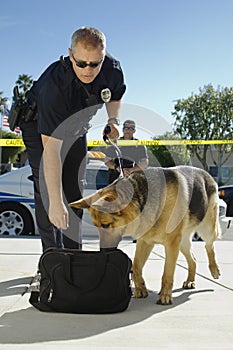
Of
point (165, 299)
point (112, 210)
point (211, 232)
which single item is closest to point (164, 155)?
point (211, 232)

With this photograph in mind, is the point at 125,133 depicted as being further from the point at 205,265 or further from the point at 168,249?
the point at 168,249

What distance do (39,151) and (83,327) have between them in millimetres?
1746

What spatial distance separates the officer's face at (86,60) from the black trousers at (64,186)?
0.82m

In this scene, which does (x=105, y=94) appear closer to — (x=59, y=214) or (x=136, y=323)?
(x=59, y=214)

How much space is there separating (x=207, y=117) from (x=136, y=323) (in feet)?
131

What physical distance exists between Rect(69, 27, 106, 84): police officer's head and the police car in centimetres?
632

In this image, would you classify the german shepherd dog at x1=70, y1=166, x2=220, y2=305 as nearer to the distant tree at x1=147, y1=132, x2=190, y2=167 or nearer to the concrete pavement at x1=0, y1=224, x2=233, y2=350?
the concrete pavement at x1=0, y1=224, x2=233, y2=350

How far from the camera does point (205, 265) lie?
622 centimetres

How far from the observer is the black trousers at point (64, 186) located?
4.48 m

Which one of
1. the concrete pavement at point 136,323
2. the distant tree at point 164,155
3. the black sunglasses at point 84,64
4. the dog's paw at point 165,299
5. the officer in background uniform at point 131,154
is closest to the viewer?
the concrete pavement at point 136,323

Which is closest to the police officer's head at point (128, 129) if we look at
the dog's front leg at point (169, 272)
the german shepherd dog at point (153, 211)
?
the german shepherd dog at point (153, 211)

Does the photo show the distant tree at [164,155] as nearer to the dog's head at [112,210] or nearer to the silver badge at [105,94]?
the silver badge at [105,94]

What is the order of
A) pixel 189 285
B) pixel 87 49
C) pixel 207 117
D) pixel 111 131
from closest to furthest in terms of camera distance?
pixel 87 49 < pixel 111 131 < pixel 189 285 < pixel 207 117

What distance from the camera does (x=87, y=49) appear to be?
355 cm
